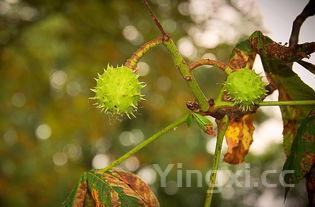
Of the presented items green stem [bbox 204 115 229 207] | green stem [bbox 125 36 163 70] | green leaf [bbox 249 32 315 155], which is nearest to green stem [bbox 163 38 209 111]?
green stem [bbox 125 36 163 70]

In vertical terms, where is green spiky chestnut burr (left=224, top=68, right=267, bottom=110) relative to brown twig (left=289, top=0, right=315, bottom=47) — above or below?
below

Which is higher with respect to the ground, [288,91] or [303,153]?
[288,91]

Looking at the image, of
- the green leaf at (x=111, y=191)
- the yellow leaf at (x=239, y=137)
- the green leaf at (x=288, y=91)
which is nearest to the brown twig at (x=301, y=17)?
the green leaf at (x=288, y=91)

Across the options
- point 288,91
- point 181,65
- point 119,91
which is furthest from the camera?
point 288,91

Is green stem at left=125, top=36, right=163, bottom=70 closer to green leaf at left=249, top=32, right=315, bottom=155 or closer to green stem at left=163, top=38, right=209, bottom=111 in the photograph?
green stem at left=163, top=38, right=209, bottom=111

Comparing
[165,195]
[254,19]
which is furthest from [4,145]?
[165,195]

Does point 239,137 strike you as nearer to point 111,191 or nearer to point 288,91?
point 288,91

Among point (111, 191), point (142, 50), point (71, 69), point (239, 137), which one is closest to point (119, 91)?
point (142, 50)
